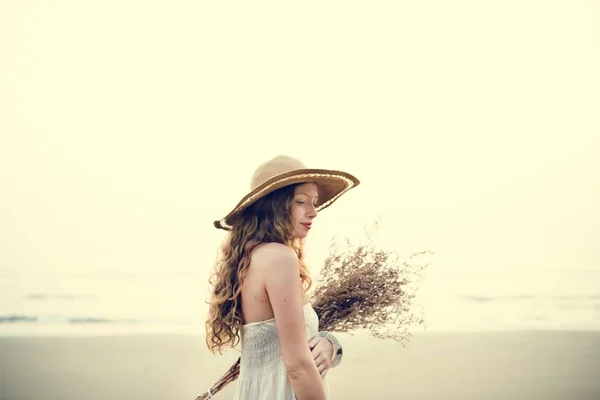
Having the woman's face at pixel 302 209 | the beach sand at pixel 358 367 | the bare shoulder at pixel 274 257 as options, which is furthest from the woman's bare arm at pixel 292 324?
the beach sand at pixel 358 367

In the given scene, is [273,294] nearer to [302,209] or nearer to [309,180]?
[302,209]

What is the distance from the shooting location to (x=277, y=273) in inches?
73.6

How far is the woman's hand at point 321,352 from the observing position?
2.01 metres

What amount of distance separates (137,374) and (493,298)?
3.84 m

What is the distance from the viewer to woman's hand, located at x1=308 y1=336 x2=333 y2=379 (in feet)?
6.58

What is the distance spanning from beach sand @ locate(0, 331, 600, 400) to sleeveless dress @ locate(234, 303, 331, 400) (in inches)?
150

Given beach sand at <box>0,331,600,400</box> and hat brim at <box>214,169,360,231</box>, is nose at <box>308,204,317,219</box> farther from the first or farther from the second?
beach sand at <box>0,331,600,400</box>

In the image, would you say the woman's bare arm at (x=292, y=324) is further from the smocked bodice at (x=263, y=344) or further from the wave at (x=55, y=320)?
the wave at (x=55, y=320)

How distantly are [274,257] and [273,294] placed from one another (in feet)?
0.37

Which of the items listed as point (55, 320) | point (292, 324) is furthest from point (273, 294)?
point (55, 320)

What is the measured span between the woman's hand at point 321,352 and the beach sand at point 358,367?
12.6ft

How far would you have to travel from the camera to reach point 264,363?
2053 millimetres

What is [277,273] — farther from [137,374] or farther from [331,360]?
[137,374]

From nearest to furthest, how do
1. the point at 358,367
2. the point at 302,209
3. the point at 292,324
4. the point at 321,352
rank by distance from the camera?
the point at 292,324 → the point at 321,352 → the point at 302,209 → the point at 358,367
